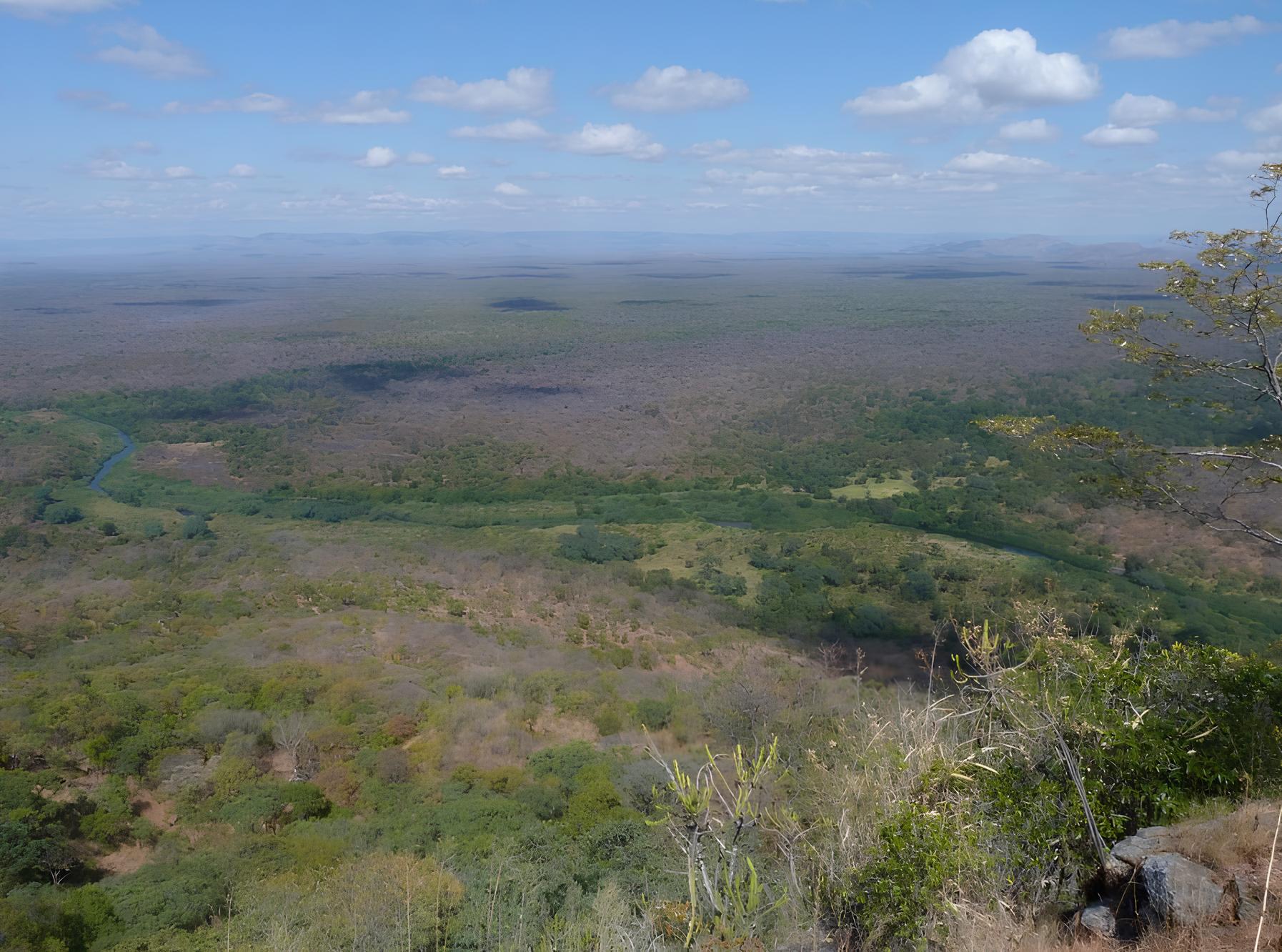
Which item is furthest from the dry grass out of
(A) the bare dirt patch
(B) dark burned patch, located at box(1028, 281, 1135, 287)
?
(B) dark burned patch, located at box(1028, 281, 1135, 287)

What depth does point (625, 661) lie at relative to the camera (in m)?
22.8

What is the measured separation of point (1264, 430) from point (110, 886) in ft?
180

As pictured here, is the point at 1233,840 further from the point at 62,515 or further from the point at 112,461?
the point at 112,461

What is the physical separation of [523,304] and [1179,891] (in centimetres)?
13331

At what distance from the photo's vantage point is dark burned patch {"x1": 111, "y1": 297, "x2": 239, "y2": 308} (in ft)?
421

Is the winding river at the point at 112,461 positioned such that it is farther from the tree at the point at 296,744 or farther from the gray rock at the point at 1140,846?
the gray rock at the point at 1140,846

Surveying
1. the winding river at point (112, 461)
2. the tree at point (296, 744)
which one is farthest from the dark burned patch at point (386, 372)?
the tree at point (296, 744)

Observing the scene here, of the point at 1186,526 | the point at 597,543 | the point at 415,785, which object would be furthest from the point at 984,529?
the point at 415,785

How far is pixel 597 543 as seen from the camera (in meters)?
34.7

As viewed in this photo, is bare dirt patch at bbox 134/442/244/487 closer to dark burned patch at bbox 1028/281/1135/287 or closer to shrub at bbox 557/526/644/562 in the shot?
shrub at bbox 557/526/644/562

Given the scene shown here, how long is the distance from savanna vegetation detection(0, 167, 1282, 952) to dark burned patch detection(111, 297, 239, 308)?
7692 cm

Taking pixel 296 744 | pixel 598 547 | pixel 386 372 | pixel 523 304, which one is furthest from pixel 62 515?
pixel 523 304

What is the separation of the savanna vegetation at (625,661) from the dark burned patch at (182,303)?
252 ft

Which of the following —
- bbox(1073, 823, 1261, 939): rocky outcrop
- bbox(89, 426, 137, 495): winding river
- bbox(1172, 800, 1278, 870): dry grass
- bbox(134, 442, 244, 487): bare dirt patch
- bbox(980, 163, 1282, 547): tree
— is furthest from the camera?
bbox(134, 442, 244, 487): bare dirt patch
